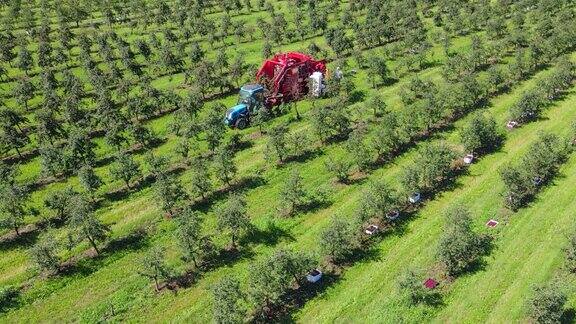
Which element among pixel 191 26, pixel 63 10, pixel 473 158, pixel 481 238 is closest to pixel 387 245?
pixel 481 238

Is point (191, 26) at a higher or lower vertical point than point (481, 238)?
higher

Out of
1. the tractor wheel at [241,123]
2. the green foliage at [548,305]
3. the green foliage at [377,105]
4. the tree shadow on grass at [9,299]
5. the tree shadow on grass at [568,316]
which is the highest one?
the tractor wheel at [241,123]

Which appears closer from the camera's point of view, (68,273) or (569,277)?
(569,277)

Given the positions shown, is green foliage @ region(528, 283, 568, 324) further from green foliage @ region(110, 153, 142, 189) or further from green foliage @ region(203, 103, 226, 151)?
green foliage @ region(110, 153, 142, 189)

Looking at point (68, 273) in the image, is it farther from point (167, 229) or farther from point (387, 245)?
point (387, 245)

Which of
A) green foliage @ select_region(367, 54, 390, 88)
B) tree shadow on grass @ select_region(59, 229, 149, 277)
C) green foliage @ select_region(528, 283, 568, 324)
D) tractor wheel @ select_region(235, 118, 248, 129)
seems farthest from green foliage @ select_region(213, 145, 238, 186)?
green foliage @ select_region(367, 54, 390, 88)

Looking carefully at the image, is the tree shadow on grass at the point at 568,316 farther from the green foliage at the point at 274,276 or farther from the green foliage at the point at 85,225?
the green foliage at the point at 85,225

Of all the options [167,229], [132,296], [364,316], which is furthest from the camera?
[167,229]

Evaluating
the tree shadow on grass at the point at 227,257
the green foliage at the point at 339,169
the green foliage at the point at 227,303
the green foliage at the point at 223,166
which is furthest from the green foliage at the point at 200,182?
the green foliage at the point at 227,303

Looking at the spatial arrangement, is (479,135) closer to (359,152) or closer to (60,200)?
(359,152)
